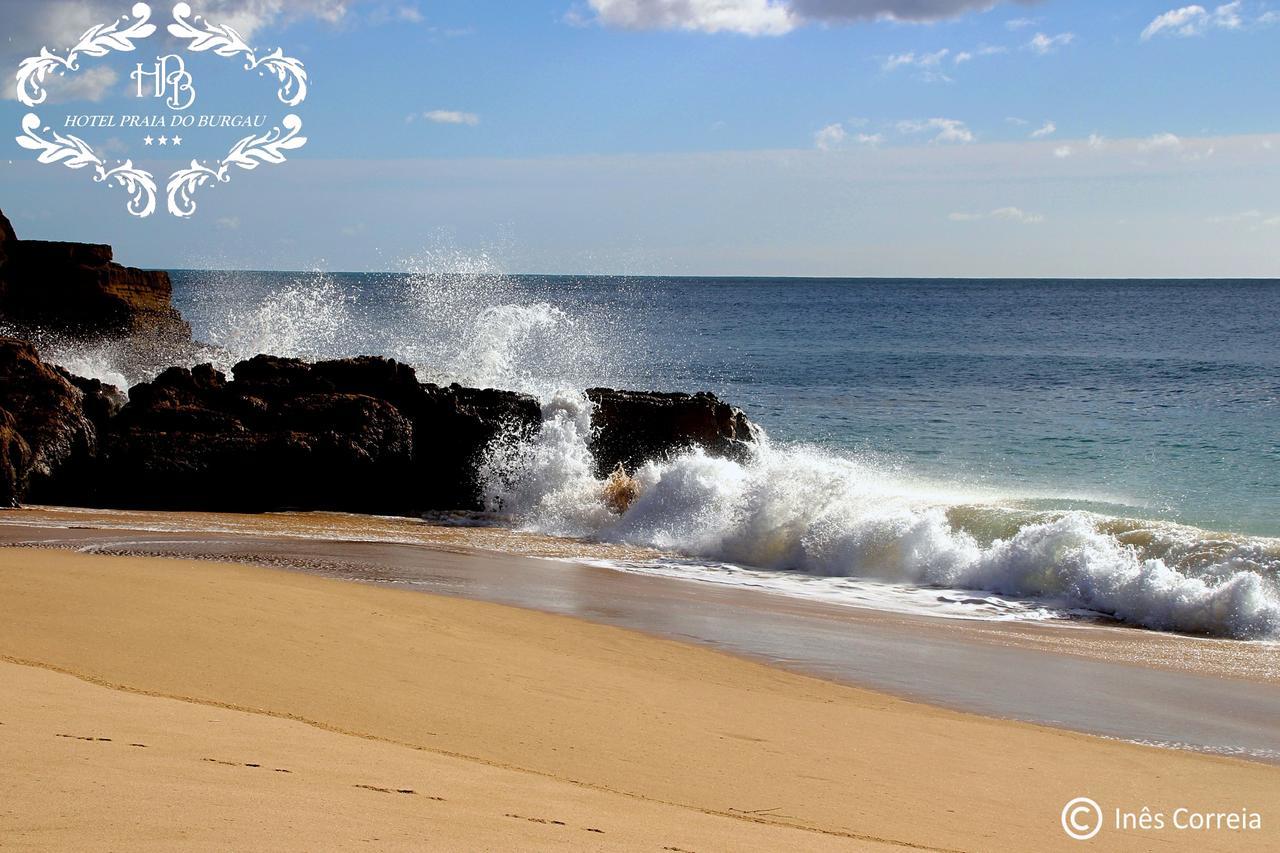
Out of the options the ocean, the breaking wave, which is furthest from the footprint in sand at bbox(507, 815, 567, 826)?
the breaking wave

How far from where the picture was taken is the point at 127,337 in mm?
23000

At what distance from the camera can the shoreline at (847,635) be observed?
706 centimetres

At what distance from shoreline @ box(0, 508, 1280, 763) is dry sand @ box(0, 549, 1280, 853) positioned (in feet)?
2.02

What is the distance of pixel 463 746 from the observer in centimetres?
464

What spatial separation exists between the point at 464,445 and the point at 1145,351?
3536 cm

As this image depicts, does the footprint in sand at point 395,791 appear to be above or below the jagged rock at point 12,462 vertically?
below

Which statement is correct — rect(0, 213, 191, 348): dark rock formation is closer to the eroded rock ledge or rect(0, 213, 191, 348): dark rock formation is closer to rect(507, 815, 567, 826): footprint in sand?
the eroded rock ledge

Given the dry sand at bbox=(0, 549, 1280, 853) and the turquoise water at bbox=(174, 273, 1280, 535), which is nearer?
the dry sand at bbox=(0, 549, 1280, 853)

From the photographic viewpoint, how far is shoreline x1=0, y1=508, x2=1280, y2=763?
278 inches

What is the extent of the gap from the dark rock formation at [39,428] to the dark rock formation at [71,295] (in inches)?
337

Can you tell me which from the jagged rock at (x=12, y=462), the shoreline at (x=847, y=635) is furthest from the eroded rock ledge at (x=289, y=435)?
the shoreline at (x=847, y=635)

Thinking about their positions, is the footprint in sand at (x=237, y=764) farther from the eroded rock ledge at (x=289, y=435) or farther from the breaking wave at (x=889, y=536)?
the eroded rock ledge at (x=289, y=435)

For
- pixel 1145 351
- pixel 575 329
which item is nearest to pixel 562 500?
pixel 1145 351

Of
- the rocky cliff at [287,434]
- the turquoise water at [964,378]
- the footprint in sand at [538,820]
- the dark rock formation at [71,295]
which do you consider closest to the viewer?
the footprint in sand at [538,820]
